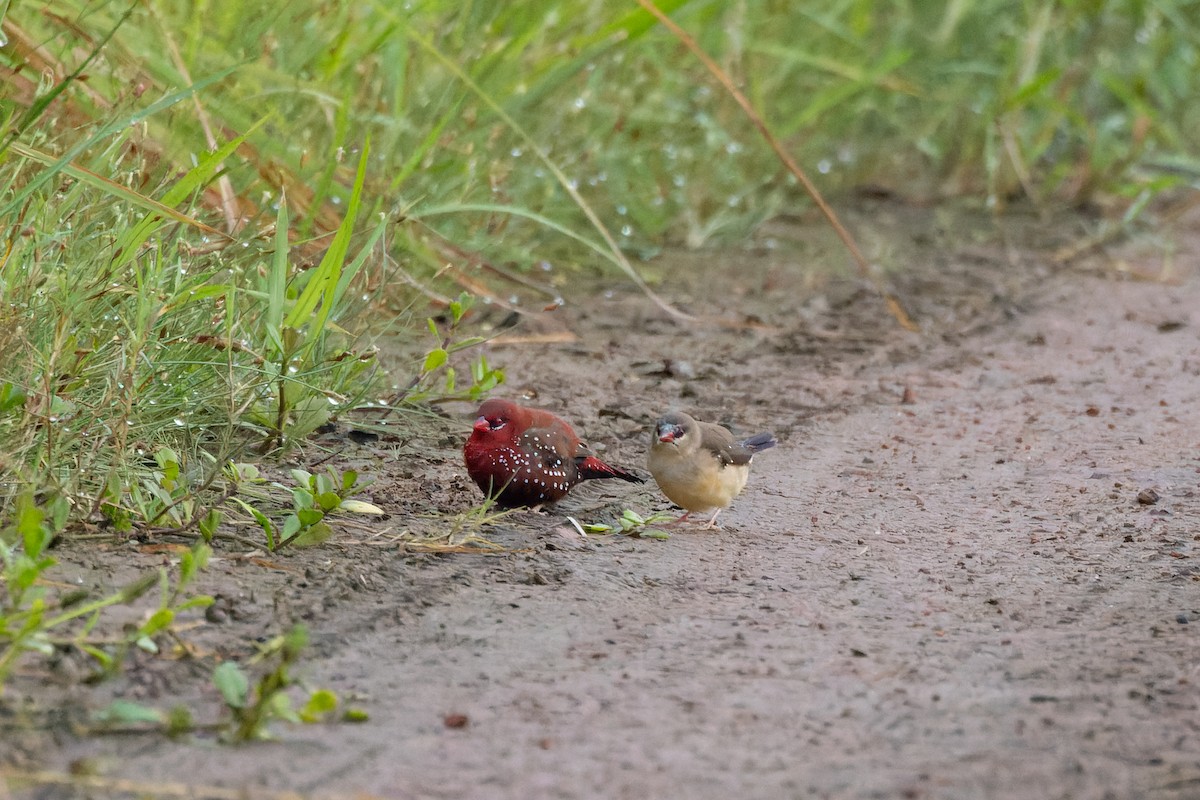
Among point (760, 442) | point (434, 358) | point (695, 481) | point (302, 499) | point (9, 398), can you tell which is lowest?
point (760, 442)

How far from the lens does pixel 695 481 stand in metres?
3.76

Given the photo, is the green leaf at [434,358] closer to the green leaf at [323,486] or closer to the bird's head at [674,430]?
the green leaf at [323,486]

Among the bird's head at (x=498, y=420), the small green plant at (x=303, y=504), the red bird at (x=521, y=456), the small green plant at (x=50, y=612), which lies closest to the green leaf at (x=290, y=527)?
the small green plant at (x=303, y=504)

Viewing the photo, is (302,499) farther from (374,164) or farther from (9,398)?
(374,164)

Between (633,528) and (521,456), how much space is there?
0.34 metres

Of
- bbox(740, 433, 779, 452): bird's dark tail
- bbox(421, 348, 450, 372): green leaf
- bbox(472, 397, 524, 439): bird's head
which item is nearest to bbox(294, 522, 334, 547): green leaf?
bbox(472, 397, 524, 439): bird's head

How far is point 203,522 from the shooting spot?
10.4ft

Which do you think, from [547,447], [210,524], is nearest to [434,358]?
[547,447]

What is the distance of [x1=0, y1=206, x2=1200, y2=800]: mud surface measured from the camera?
7.93 ft

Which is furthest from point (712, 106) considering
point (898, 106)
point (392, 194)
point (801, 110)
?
point (392, 194)

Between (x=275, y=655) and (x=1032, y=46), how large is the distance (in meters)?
5.89

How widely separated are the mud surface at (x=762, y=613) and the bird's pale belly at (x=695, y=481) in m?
0.09

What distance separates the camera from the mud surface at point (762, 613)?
2.42m

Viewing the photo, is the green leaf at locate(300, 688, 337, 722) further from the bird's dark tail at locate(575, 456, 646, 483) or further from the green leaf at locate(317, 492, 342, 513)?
the bird's dark tail at locate(575, 456, 646, 483)
